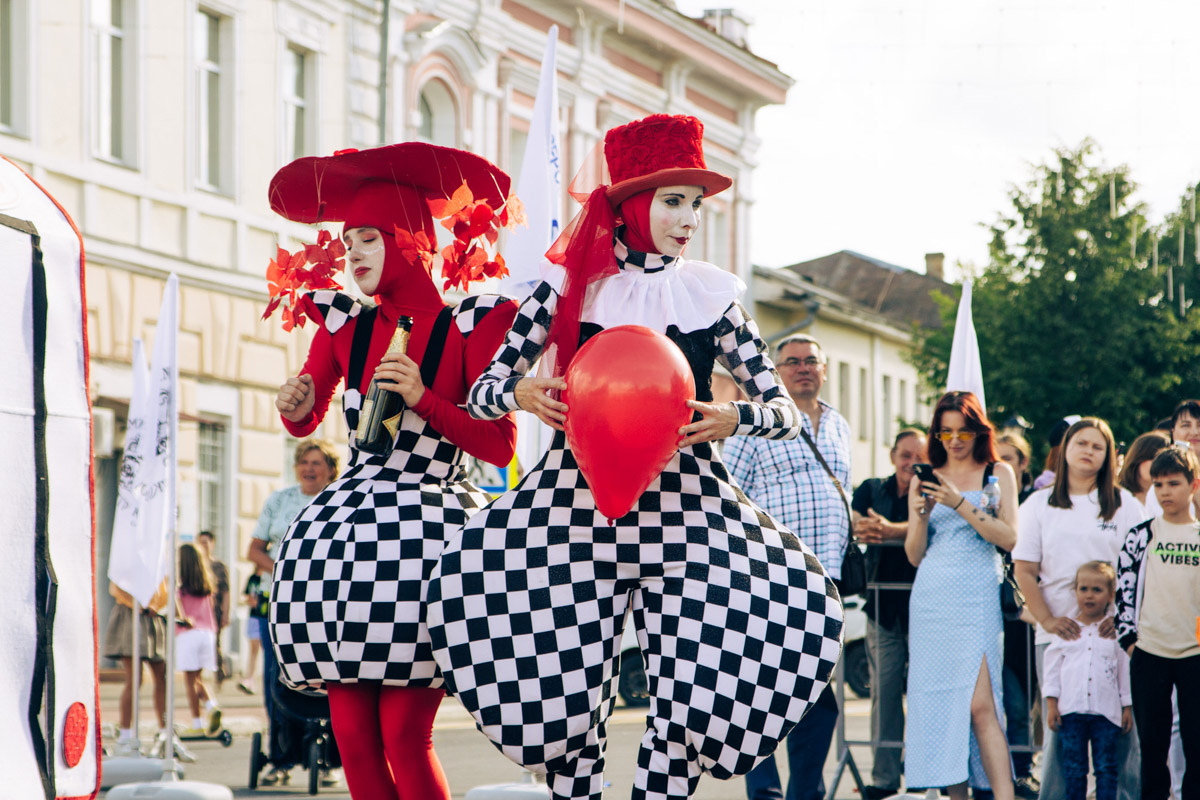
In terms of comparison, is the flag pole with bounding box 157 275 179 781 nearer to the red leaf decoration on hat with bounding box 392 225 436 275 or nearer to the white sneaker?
Result: the white sneaker

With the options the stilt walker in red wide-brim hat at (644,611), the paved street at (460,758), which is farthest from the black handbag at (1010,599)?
the stilt walker in red wide-brim hat at (644,611)

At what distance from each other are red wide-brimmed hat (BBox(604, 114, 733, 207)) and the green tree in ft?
77.5

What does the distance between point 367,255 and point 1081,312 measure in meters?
24.1

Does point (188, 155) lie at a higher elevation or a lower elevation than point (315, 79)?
lower

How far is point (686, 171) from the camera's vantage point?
3859 millimetres

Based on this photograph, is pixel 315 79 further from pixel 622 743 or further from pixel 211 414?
pixel 622 743

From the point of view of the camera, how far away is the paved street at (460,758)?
8.10 meters

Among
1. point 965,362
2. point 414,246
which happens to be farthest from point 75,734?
point 965,362

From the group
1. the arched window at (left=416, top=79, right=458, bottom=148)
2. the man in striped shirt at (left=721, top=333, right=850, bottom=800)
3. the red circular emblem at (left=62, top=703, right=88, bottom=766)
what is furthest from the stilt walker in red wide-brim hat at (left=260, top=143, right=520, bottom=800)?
the arched window at (left=416, top=79, right=458, bottom=148)

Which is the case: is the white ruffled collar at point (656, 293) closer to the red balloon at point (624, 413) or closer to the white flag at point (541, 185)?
the red balloon at point (624, 413)

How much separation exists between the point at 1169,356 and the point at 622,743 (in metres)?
19.1

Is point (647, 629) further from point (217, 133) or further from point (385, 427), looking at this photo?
point (217, 133)

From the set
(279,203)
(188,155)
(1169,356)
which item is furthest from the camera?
(1169,356)

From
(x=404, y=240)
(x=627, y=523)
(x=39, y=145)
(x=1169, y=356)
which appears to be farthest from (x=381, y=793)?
(x=1169, y=356)
